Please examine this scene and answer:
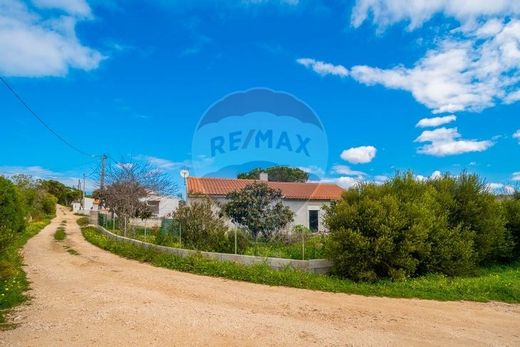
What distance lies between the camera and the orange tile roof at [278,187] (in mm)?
Result: 25125

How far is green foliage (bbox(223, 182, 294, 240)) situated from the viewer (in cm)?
1562

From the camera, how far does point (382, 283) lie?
9383 millimetres

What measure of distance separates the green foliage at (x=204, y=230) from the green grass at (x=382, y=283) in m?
1.45

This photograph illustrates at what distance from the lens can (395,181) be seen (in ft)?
38.2

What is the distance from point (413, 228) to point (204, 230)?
6832mm

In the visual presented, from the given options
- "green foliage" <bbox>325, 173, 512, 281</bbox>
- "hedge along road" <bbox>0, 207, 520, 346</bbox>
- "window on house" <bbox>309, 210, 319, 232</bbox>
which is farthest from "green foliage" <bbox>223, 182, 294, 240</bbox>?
"window on house" <bbox>309, 210, 319, 232</bbox>

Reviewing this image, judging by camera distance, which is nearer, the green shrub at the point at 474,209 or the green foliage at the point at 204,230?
the green shrub at the point at 474,209

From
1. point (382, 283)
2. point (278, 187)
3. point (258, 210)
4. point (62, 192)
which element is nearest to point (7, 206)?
point (258, 210)

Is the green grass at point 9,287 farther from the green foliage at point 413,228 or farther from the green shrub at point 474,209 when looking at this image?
the green shrub at point 474,209

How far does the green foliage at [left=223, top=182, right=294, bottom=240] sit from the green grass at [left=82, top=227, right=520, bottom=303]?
4539 mm

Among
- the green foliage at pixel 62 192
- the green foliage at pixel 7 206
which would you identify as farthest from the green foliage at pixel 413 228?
the green foliage at pixel 62 192

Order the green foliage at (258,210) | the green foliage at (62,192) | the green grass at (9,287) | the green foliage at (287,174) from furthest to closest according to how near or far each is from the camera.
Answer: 1. the green foliage at (62,192)
2. the green foliage at (287,174)
3. the green foliage at (258,210)
4. the green grass at (9,287)

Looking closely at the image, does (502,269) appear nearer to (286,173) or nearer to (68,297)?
(68,297)

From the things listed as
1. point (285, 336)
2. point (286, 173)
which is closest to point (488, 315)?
point (285, 336)
